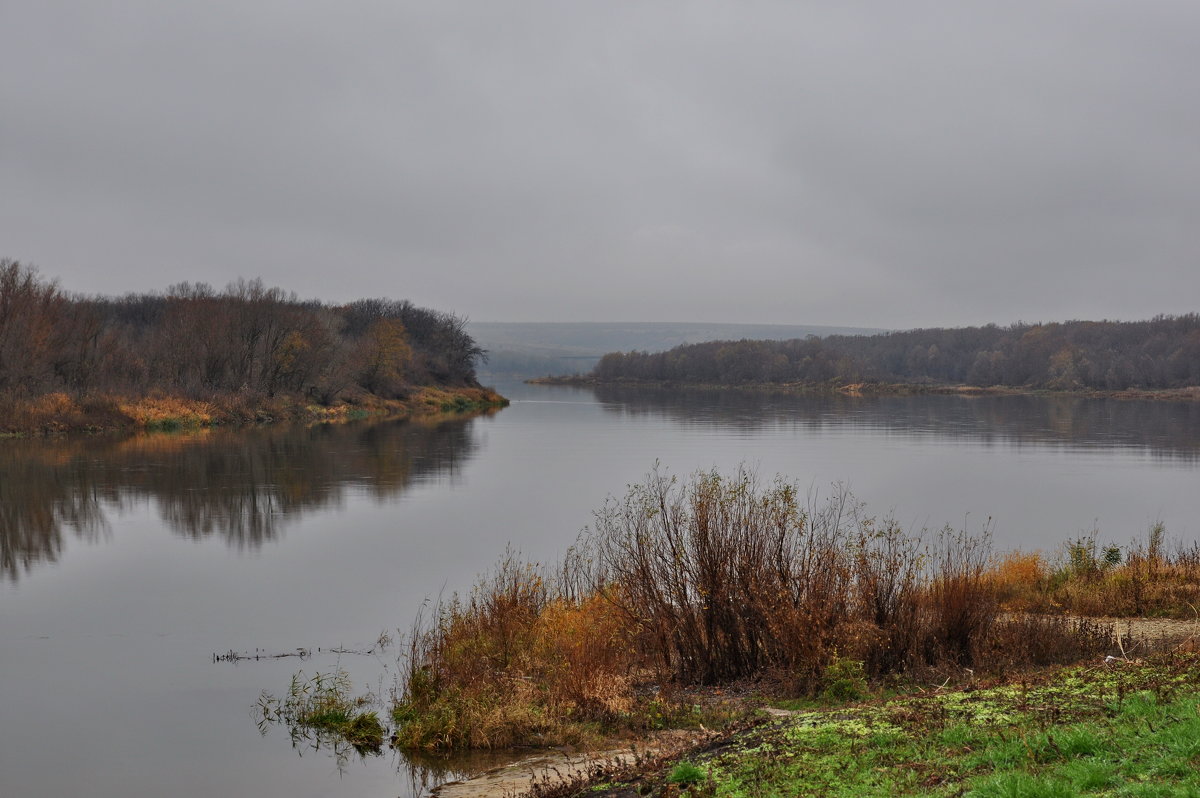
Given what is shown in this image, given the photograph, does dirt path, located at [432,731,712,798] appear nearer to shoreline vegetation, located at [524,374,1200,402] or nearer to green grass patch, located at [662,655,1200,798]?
green grass patch, located at [662,655,1200,798]

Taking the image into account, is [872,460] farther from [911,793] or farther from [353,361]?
[353,361]

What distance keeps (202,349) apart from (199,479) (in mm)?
33169

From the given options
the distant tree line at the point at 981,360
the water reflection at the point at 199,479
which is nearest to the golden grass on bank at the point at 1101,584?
the water reflection at the point at 199,479

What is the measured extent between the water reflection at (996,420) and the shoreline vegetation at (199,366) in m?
18.0

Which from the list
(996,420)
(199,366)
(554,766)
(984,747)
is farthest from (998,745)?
(996,420)

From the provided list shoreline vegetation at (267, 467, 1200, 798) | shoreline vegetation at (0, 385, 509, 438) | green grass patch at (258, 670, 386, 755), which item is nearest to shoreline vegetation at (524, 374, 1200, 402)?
shoreline vegetation at (0, 385, 509, 438)

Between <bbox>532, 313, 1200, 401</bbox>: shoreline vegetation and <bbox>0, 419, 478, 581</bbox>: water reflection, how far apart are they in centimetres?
8933

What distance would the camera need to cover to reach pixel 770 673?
1027 centimetres

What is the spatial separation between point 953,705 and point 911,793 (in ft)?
7.20

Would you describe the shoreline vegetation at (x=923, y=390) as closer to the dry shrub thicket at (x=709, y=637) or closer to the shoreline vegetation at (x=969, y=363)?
the shoreline vegetation at (x=969, y=363)

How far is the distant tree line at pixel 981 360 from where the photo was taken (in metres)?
124

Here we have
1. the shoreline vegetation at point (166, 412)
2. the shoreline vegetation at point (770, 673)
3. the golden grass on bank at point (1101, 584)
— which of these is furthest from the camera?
the shoreline vegetation at point (166, 412)

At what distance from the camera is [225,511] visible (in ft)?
77.6

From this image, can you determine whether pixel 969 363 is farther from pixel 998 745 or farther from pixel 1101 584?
pixel 998 745
